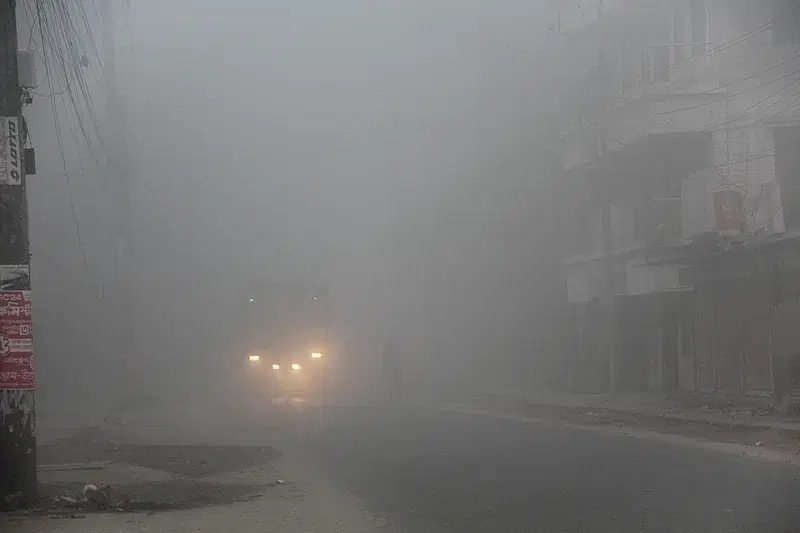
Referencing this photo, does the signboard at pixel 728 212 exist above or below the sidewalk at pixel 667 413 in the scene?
above

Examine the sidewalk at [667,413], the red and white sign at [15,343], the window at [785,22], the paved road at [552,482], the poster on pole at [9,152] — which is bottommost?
the paved road at [552,482]

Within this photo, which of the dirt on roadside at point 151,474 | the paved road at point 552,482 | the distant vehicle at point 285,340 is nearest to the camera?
the paved road at point 552,482

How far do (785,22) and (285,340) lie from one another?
18689mm

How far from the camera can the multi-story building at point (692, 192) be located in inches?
1023

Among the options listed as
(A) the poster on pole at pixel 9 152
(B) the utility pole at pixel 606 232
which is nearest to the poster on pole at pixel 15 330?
(A) the poster on pole at pixel 9 152

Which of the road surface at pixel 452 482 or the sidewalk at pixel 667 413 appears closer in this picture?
the road surface at pixel 452 482

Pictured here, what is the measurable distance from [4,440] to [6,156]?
2.76 meters

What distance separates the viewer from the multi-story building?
25984 millimetres

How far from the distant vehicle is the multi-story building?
8733 millimetres

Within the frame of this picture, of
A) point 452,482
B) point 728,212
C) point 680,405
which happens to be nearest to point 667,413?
point 680,405

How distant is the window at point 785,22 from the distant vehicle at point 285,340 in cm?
1740

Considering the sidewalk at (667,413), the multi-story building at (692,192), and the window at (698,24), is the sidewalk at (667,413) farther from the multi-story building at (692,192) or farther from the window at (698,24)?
the window at (698,24)

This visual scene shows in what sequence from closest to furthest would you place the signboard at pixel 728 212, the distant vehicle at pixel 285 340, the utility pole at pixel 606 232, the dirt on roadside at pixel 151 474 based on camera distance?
the dirt on roadside at pixel 151 474 → the signboard at pixel 728 212 → the utility pole at pixel 606 232 → the distant vehicle at pixel 285 340

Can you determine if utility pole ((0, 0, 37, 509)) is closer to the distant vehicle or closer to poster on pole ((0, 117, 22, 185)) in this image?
poster on pole ((0, 117, 22, 185))
